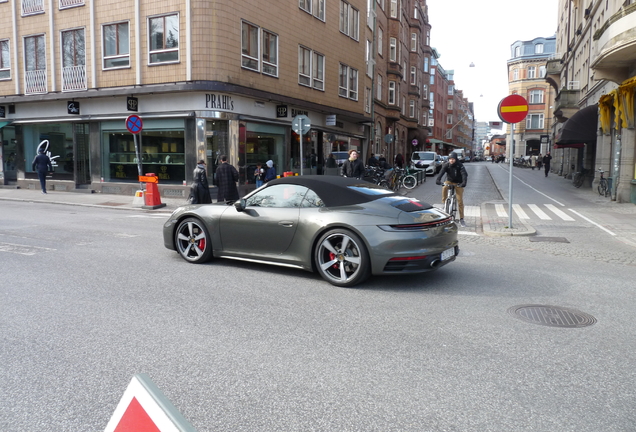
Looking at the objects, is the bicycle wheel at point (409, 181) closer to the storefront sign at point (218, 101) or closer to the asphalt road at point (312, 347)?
the storefront sign at point (218, 101)

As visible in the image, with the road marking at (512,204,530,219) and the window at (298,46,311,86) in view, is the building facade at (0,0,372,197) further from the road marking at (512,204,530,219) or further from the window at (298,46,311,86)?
the road marking at (512,204,530,219)

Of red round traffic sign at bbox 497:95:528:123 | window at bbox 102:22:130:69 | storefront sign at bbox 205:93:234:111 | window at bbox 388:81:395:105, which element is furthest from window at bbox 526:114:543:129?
red round traffic sign at bbox 497:95:528:123

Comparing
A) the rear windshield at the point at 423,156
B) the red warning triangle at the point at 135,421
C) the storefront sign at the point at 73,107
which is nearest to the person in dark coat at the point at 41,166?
the storefront sign at the point at 73,107

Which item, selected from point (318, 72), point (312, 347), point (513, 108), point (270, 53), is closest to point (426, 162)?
point (318, 72)

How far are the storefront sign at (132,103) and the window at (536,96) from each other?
75497mm

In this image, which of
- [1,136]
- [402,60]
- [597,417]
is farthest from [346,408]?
[402,60]

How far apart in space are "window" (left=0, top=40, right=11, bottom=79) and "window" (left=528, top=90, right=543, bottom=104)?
250 feet

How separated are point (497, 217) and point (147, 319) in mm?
11351

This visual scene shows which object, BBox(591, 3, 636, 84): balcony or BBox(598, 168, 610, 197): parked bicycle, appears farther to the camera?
BBox(598, 168, 610, 197): parked bicycle

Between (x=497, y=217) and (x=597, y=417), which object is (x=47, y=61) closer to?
(x=497, y=217)

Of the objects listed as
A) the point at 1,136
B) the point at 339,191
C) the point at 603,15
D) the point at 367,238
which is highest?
the point at 603,15

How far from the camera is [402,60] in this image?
46719mm

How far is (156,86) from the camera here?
1944cm

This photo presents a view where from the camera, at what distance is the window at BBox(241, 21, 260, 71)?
2044cm
